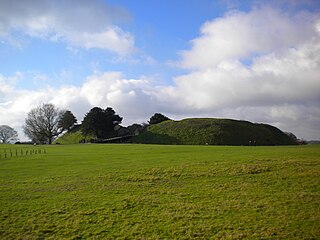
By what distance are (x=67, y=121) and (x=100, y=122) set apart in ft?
74.1

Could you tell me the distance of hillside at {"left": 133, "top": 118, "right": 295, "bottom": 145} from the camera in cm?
7600

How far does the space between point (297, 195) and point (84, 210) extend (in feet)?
35.5

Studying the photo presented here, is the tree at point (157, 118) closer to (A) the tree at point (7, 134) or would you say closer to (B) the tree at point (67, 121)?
(B) the tree at point (67, 121)

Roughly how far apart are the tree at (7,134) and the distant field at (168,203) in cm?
12332

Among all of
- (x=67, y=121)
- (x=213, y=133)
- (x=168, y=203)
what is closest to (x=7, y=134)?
(x=67, y=121)

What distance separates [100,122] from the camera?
98.5m

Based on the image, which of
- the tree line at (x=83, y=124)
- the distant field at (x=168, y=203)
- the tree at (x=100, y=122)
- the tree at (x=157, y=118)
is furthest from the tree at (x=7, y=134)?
the distant field at (x=168, y=203)

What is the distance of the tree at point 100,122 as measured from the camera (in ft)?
322

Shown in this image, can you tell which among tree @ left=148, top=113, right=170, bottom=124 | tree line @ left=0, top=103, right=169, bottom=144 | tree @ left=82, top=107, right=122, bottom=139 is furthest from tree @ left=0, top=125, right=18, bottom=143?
tree @ left=148, top=113, right=170, bottom=124

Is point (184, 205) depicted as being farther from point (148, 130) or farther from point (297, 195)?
point (148, 130)

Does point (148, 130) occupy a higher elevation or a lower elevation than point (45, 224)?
higher

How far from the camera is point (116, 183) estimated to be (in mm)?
19016

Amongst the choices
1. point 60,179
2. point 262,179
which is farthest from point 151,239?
point 60,179

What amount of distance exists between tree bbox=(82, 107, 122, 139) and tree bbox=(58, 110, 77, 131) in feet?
50.3
